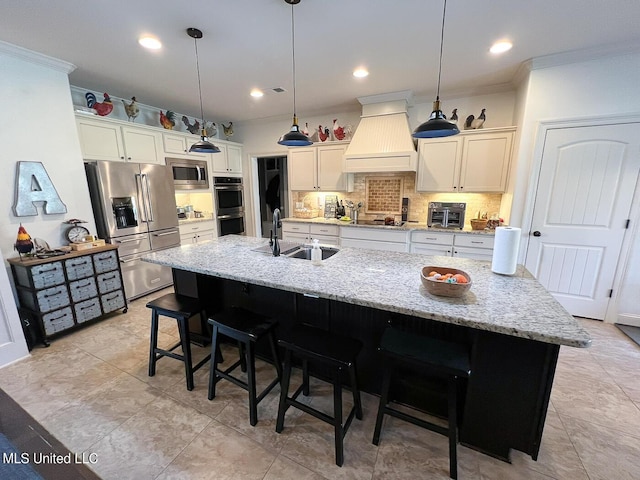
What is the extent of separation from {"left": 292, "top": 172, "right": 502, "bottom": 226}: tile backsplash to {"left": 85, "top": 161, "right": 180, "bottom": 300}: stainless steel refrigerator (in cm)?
214

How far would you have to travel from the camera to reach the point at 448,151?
Result: 141 inches

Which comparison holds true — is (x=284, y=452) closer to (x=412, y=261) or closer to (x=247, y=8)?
(x=412, y=261)

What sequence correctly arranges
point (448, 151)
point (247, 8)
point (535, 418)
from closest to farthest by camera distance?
1. point (535, 418)
2. point (247, 8)
3. point (448, 151)

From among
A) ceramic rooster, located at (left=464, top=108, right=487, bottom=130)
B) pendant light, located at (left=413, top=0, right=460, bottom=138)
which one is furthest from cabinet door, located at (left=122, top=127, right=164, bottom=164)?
ceramic rooster, located at (left=464, top=108, right=487, bottom=130)

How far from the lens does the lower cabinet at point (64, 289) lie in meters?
2.43

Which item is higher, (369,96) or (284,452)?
(369,96)

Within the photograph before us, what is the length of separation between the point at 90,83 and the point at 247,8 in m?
2.55

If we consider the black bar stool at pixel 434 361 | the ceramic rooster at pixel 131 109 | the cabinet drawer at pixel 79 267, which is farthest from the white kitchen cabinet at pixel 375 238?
the ceramic rooster at pixel 131 109

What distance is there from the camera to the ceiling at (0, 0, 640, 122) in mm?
1883

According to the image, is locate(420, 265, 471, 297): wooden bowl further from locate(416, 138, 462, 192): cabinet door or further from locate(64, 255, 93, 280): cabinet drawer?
locate(64, 255, 93, 280): cabinet drawer

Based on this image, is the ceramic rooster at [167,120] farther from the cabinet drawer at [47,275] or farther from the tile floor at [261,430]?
the tile floor at [261,430]

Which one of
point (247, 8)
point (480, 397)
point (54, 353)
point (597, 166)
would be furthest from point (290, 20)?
point (54, 353)

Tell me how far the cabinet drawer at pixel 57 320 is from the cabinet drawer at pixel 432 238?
4.00 meters

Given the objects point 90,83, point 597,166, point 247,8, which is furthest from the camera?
point 90,83
